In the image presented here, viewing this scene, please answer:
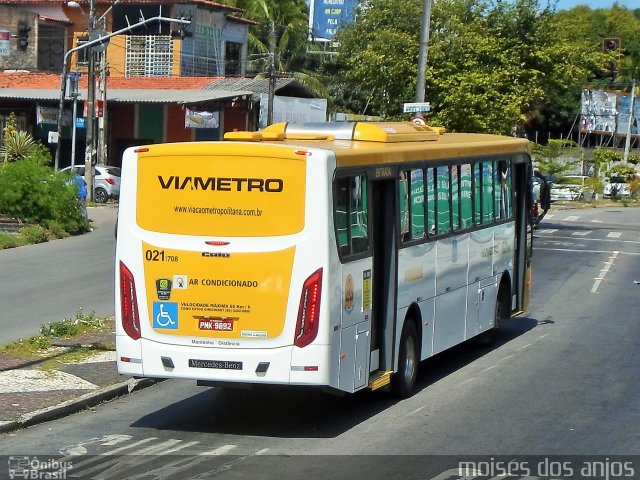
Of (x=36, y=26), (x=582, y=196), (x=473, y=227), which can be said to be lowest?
(x=582, y=196)

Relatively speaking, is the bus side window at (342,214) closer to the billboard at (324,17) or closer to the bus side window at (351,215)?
the bus side window at (351,215)

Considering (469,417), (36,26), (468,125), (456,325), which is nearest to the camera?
(469,417)

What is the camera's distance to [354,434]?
10961 mm

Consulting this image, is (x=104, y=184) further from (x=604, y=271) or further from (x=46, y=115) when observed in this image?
(x=604, y=271)

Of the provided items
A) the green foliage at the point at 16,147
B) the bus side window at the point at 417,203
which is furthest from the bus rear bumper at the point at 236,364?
the green foliage at the point at 16,147

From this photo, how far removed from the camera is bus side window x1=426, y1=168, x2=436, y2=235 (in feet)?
44.2

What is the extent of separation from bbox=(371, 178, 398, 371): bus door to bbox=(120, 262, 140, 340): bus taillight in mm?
2525

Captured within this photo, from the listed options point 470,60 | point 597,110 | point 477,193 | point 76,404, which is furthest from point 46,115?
point 597,110

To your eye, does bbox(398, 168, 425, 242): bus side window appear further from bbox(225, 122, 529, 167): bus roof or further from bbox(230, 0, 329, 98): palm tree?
bbox(230, 0, 329, 98): palm tree

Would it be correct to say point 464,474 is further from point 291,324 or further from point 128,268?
point 128,268

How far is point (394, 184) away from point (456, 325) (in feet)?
10.4

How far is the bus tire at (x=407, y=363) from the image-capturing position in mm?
12641

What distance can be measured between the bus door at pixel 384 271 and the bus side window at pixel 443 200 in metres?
1.65

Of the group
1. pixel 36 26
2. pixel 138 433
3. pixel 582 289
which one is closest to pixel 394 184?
pixel 138 433
